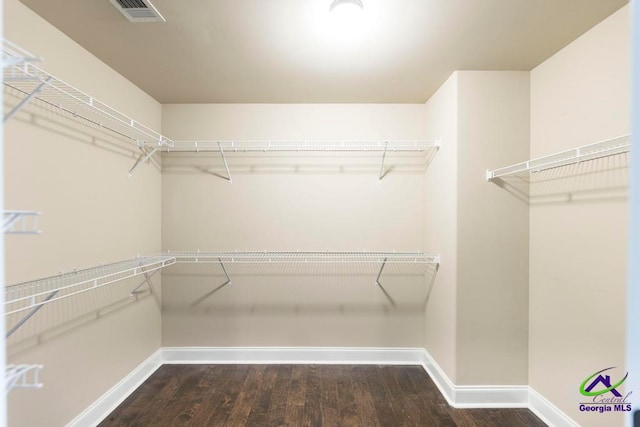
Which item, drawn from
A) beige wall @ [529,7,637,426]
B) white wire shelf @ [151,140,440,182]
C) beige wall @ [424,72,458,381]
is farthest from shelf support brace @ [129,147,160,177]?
beige wall @ [529,7,637,426]

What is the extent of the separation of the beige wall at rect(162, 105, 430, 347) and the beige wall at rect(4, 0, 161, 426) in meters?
0.39

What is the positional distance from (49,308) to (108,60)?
5.17ft

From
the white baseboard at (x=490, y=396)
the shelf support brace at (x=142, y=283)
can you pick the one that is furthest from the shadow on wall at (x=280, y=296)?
the white baseboard at (x=490, y=396)

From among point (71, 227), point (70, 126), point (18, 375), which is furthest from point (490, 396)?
point (70, 126)

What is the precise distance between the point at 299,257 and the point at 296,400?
1.08m

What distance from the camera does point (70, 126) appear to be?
1777 mm

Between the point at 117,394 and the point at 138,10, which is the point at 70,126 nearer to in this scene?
the point at 138,10

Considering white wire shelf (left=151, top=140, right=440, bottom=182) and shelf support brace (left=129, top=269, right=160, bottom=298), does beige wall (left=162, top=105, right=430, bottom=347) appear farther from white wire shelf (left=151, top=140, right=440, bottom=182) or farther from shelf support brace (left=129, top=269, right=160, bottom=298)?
shelf support brace (left=129, top=269, right=160, bottom=298)

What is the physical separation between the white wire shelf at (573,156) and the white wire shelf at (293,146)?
724 mm

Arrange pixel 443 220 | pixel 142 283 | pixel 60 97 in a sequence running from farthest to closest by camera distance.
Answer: pixel 142 283
pixel 443 220
pixel 60 97

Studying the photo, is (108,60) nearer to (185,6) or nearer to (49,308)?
(185,6)

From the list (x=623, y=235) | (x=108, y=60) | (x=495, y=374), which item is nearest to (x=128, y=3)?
(x=108, y=60)

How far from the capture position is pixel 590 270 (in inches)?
65.6

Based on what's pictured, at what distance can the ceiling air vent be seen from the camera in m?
1.49
